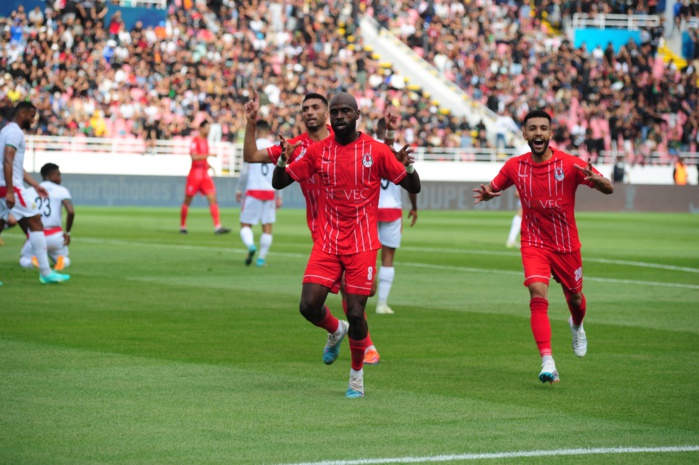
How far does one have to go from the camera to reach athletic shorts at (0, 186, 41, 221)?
1559 cm

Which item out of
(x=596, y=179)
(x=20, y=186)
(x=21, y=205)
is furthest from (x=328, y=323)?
(x=21, y=205)

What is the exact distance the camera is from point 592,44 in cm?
5738

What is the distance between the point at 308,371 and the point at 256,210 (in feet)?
34.7

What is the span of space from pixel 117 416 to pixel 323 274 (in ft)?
6.23

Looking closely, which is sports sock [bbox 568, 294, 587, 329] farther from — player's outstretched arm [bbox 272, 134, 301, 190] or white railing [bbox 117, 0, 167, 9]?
white railing [bbox 117, 0, 167, 9]

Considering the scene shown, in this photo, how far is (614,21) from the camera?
58.8 m

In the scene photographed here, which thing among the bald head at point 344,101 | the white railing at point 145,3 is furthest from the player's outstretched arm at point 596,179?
the white railing at point 145,3

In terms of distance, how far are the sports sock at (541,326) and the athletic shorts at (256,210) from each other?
10877mm

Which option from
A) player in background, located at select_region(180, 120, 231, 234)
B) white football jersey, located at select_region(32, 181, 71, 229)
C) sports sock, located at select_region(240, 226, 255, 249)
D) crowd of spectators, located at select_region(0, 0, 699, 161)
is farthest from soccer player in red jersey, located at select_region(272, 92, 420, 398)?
crowd of spectators, located at select_region(0, 0, 699, 161)

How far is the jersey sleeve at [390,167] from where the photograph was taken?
880cm

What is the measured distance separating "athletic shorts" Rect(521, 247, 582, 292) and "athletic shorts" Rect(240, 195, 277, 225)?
413 inches

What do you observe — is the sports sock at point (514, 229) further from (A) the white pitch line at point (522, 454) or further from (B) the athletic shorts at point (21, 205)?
(A) the white pitch line at point (522, 454)

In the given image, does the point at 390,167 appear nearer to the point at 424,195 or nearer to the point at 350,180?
the point at 350,180

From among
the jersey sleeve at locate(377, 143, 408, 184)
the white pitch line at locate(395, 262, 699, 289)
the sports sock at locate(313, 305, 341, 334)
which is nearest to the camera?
the jersey sleeve at locate(377, 143, 408, 184)
